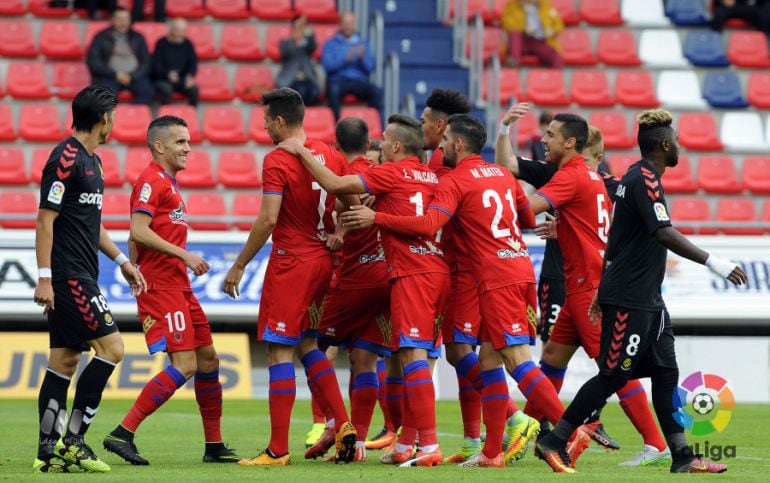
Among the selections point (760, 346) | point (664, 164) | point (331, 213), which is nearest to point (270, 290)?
point (331, 213)

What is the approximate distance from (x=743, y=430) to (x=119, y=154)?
35.3ft

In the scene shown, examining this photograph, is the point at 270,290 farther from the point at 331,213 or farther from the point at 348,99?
the point at 348,99

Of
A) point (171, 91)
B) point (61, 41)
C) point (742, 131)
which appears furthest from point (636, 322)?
point (61, 41)

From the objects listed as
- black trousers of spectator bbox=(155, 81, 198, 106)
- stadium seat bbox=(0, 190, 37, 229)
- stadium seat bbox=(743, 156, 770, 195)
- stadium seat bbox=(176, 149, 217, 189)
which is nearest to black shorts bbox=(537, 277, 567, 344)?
stadium seat bbox=(176, 149, 217, 189)

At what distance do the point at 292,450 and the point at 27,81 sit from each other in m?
11.9

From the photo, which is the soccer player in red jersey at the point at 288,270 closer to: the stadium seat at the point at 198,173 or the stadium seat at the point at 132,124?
the stadium seat at the point at 198,173

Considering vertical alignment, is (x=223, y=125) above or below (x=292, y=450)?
above

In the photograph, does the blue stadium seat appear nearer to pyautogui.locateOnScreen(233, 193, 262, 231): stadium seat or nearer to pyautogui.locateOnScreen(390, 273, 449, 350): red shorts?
pyautogui.locateOnScreen(233, 193, 262, 231): stadium seat

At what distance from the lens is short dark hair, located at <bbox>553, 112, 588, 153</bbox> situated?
9.13 m

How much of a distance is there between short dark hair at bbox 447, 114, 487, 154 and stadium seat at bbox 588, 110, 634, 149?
1201 cm

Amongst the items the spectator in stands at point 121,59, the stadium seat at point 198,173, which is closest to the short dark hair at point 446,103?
the stadium seat at point 198,173

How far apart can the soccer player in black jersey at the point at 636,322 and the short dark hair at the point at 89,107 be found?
3.32 metres

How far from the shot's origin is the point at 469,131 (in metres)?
8.84

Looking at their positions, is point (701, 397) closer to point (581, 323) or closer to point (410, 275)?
point (581, 323)
